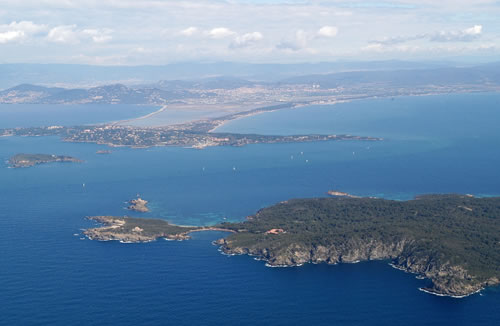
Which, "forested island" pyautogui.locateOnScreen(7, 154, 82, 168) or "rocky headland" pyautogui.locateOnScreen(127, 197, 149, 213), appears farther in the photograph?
"forested island" pyautogui.locateOnScreen(7, 154, 82, 168)

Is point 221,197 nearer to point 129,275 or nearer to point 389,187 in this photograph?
point 389,187

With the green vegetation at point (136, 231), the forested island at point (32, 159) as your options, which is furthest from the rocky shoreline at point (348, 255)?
the forested island at point (32, 159)

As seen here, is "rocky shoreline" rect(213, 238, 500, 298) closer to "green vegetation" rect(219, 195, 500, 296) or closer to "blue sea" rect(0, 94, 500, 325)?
"green vegetation" rect(219, 195, 500, 296)

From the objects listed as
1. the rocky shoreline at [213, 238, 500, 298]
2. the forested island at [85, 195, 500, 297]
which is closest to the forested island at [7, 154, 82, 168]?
the forested island at [85, 195, 500, 297]

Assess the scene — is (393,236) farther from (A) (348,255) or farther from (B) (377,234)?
(A) (348,255)

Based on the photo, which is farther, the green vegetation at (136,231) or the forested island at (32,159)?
the forested island at (32,159)

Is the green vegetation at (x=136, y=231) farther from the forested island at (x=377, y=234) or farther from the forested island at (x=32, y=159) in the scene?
the forested island at (x=32, y=159)

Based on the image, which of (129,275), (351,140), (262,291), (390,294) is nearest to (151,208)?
(129,275)
